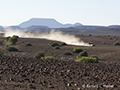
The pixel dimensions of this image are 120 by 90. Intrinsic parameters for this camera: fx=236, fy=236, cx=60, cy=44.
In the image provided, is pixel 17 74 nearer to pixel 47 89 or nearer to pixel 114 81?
pixel 47 89

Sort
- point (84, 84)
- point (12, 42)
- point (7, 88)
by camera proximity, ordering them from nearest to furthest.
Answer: point (7, 88) → point (84, 84) → point (12, 42)

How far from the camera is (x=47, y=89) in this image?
33.2ft

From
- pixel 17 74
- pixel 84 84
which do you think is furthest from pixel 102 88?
pixel 17 74

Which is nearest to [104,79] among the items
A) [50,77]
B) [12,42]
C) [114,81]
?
[114,81]

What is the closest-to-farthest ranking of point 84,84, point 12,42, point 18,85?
point 18,85 < point 84,84 < point 12,42

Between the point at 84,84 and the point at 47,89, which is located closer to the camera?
the point at 47,89

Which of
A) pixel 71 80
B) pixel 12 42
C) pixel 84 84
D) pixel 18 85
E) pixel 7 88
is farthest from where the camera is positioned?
pixel 12 42

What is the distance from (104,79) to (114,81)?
0.58 m

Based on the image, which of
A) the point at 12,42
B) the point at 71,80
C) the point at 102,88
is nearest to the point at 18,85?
the point at 71,80

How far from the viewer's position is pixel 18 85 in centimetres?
1041

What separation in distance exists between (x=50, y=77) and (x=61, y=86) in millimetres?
2021

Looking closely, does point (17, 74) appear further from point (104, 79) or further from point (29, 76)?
point (104, 79)

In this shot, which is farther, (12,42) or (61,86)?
(12,42)

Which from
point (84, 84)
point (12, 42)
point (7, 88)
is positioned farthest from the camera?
point (12, 42)
